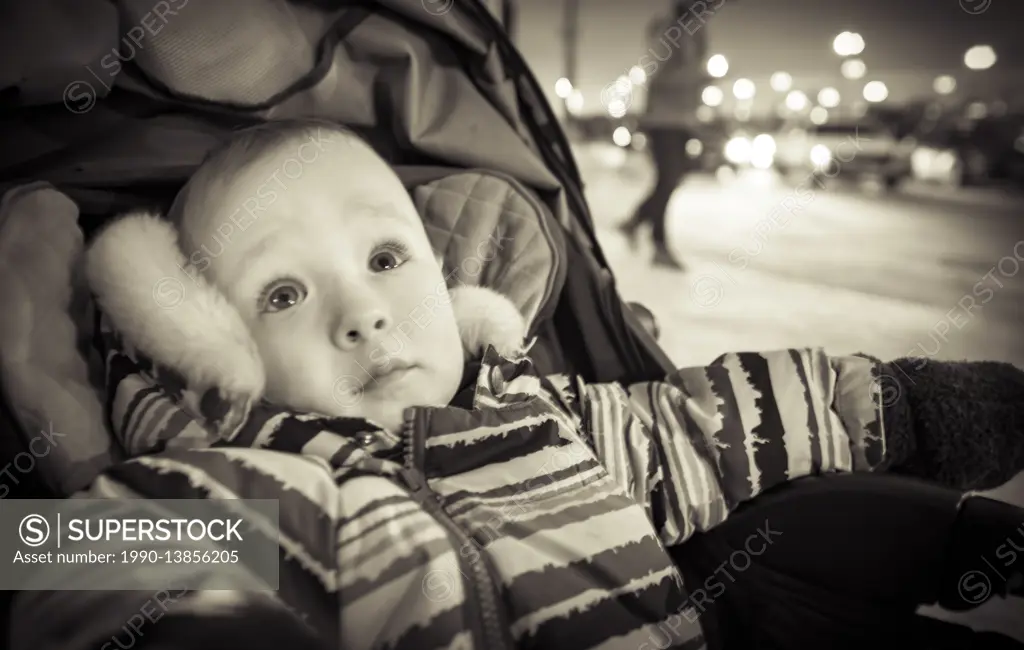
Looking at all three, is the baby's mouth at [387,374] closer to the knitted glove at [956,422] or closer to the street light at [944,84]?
the knitted glove at [956,422]

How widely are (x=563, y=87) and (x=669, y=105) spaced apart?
0.26 metres

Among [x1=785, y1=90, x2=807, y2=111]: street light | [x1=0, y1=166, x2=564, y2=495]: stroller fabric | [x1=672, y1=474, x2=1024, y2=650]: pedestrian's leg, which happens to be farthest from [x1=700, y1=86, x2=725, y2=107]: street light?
[x1=0, y1=166, x2=564, y2=495]: stroller fabric

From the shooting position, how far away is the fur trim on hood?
510mm

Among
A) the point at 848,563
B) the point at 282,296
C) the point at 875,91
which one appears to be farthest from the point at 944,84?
the point at 282,296

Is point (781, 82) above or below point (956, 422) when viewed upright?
above

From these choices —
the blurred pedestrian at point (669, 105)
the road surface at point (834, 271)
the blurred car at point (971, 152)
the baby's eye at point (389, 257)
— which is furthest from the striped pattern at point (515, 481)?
the blurred car at point (971, 152)

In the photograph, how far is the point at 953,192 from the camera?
5.22 feet

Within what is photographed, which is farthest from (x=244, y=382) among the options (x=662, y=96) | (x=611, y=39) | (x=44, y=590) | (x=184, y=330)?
(x=662, y=96)

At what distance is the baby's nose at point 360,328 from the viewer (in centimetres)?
53

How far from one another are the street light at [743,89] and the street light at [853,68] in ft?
0.55

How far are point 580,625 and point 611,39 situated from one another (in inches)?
38.1

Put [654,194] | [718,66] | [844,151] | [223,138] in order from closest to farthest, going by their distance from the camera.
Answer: [223,138]
[718,66]
[654,194]
[844,151]

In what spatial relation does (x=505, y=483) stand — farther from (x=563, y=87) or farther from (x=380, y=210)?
(x=563, y=87)

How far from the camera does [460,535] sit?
495 millimetres
